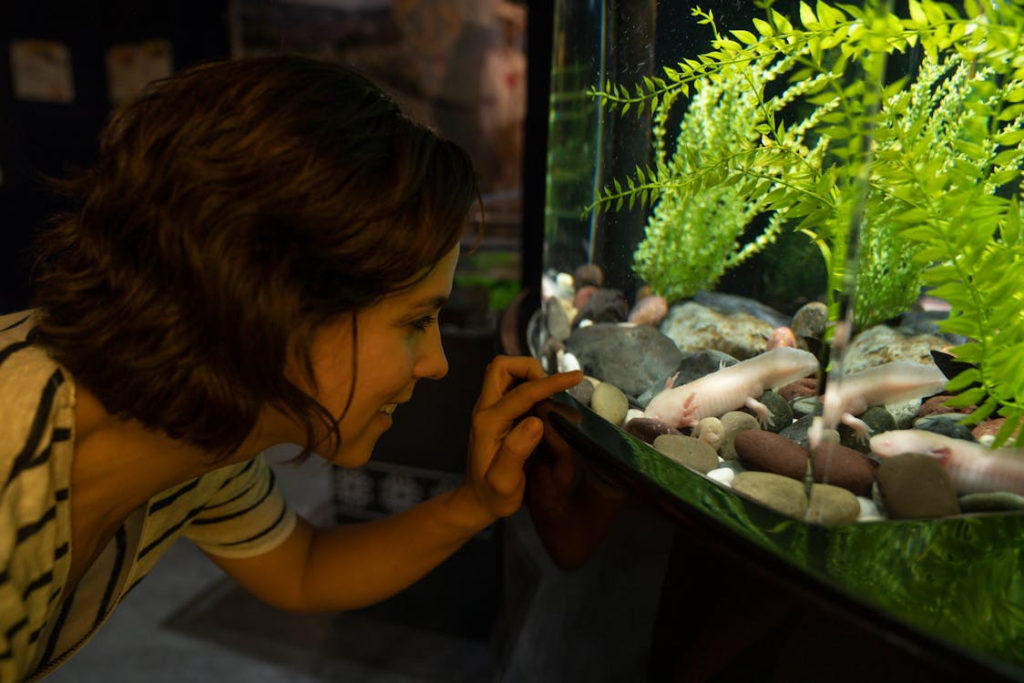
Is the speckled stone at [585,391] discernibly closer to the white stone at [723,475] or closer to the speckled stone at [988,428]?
the white stone at [723,475]

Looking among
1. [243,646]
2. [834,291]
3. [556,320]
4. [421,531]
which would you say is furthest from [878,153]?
[243,646]

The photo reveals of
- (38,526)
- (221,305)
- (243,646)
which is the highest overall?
(221,305)

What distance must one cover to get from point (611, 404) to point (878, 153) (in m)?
0.39

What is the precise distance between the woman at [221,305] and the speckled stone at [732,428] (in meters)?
0.18

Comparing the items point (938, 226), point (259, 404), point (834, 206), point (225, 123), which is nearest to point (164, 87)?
point (225, 123)

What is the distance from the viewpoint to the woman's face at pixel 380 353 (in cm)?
70

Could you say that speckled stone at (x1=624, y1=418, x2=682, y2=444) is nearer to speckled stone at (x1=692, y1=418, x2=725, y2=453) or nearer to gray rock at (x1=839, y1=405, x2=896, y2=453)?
speckled stone at (x1=692, y1=418, x2=725, y2=453)

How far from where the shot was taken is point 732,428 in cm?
73

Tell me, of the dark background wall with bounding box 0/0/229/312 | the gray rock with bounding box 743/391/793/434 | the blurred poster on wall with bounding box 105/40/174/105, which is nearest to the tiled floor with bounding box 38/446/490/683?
the dark background wall with bounding box 0/0/229/312

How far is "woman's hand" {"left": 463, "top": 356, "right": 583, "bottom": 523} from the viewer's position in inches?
30.8

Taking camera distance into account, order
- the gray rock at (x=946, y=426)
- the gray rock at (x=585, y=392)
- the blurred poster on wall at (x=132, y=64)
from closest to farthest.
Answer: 1. the gray rock at (x=946, y=426)
2. the gray rock at (x=585, y=392)
3. the blurred poster on wall at (x=132, y=64)

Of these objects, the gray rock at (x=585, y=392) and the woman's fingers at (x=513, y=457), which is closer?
the woman's fingers at (x=513, y=457)

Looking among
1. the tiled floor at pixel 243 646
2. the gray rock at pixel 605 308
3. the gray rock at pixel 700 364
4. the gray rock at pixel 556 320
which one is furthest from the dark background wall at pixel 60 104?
the gray rock at pixel 700 364

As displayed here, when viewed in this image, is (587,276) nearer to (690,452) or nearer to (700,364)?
(700,364)
